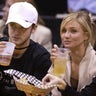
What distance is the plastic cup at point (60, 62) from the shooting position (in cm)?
→ 311

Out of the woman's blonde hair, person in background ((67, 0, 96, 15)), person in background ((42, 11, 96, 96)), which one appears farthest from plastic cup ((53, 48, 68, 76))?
person in background ((67, 0, 96, 15))

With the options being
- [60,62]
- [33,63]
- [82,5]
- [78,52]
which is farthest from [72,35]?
[82,5]

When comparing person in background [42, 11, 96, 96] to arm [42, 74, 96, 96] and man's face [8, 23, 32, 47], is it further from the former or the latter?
man's face [8, 23, 32, 47]

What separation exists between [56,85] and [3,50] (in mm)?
436

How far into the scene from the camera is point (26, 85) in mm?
3016

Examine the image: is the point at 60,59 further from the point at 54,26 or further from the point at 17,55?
the point at 54,26

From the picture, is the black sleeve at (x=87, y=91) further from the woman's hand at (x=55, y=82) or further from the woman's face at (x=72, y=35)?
the woman's face at (x=72, y=35)

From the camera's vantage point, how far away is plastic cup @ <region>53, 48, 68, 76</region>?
3.11 m

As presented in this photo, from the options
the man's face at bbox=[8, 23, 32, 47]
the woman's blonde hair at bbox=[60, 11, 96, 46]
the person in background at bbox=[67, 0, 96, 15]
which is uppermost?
the woman's blonde hair at bbox=[60, 11, 96, 46]

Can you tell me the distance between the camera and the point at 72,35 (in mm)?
3270

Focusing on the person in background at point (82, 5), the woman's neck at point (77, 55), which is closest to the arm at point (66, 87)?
the woman's neck at point (77, 55)

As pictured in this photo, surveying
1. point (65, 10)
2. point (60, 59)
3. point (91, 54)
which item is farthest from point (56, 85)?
point (65, 10)

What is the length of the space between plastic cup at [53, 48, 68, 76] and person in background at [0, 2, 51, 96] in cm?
32

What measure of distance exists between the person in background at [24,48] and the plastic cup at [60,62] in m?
0.32
